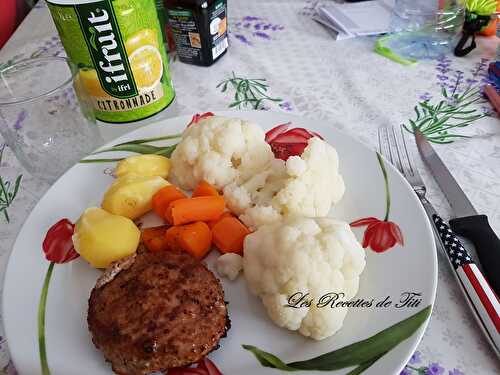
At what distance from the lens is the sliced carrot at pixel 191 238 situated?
2.89 feet

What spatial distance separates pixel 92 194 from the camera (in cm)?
104

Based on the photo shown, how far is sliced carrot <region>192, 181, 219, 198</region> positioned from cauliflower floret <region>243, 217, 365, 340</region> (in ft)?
0.61

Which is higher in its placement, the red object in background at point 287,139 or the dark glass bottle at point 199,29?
the dark glass bottle at point 199,29

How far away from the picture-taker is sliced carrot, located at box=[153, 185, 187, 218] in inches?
37.6

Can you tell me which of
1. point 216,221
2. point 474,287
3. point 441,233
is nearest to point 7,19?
point 216,221

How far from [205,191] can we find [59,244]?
0.34 meters

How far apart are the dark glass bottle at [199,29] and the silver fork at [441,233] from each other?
0.68 metres

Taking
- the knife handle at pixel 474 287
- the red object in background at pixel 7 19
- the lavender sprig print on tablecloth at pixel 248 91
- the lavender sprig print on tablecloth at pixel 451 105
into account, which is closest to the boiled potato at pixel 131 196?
the lavender sprig print on tablecloth at pixel 248 91

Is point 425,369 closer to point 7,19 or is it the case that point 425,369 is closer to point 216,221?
point 216,221

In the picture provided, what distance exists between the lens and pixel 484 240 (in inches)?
35.0

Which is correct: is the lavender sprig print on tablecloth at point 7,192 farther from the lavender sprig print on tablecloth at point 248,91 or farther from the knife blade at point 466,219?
the knife blade at point 466,219

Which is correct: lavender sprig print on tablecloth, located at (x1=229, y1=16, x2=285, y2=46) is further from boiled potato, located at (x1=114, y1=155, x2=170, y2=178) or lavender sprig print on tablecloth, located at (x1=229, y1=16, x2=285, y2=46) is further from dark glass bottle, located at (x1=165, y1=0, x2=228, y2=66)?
boiled potato, located at (x1=114, y1=155, x2=170, y2=178)

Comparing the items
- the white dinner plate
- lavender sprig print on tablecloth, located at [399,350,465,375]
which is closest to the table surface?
lavender sprig print on tablecloth, located at [399,350,465,375]

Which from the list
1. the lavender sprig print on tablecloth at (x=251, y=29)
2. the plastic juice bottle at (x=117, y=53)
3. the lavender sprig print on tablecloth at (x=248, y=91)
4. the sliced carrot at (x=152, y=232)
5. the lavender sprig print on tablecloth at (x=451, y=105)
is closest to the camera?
the sliced carrot at (x=152, y=232)
